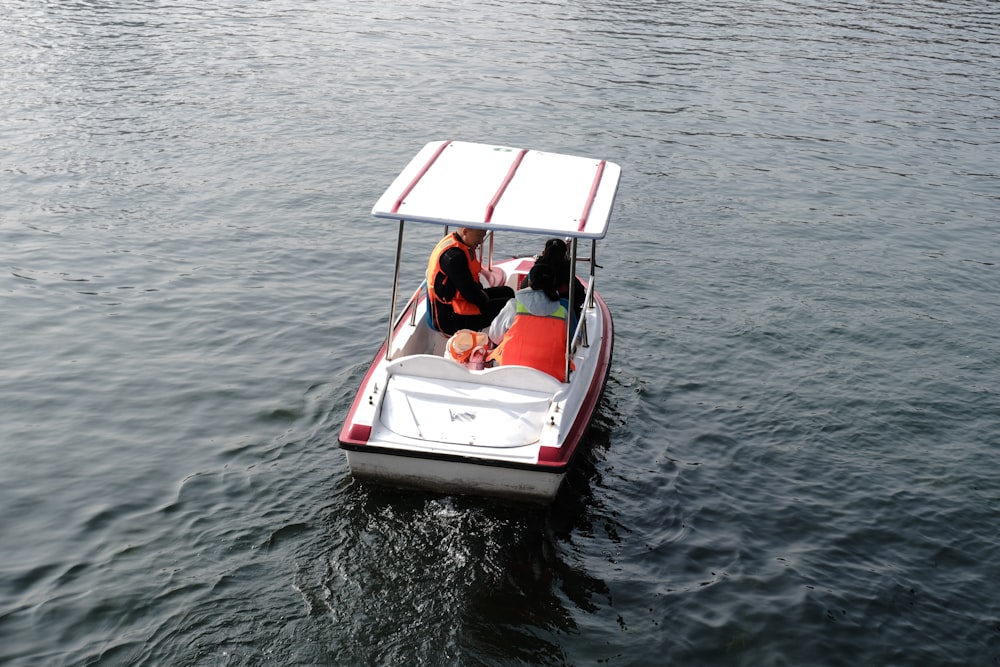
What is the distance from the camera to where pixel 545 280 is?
9.72m

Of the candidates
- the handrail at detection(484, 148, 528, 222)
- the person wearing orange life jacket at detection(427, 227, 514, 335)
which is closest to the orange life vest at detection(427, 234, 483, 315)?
the person wearing orange life jacket at detection(427, 227, 514, 335)

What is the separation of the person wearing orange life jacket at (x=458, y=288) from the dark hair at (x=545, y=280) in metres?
0.76

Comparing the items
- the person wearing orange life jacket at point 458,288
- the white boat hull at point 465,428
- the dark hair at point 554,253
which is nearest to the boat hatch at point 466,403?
the white boat hull at point 465,428

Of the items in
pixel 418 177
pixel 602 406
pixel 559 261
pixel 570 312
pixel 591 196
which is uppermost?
pixel 591 196

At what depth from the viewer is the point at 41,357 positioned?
41.0 ft

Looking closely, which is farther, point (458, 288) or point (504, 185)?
point (458, 288)

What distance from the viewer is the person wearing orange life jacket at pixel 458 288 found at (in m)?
10.1

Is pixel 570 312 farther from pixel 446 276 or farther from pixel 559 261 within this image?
pixel 446 276

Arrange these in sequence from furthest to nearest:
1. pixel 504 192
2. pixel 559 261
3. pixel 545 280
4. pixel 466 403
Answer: pixel 559 261, pixel 545 280, pixel 504 192, pixel 466 403

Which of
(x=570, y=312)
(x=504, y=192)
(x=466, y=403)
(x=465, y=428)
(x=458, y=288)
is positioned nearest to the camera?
(x=465, y=428)

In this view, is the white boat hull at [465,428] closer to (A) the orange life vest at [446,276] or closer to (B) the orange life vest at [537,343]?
(B) the orange life vest at [537,343]

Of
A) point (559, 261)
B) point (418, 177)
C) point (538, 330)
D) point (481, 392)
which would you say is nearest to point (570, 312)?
point (538, 330)

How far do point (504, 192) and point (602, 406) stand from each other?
125 inches

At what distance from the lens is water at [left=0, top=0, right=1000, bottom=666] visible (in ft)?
26.7
